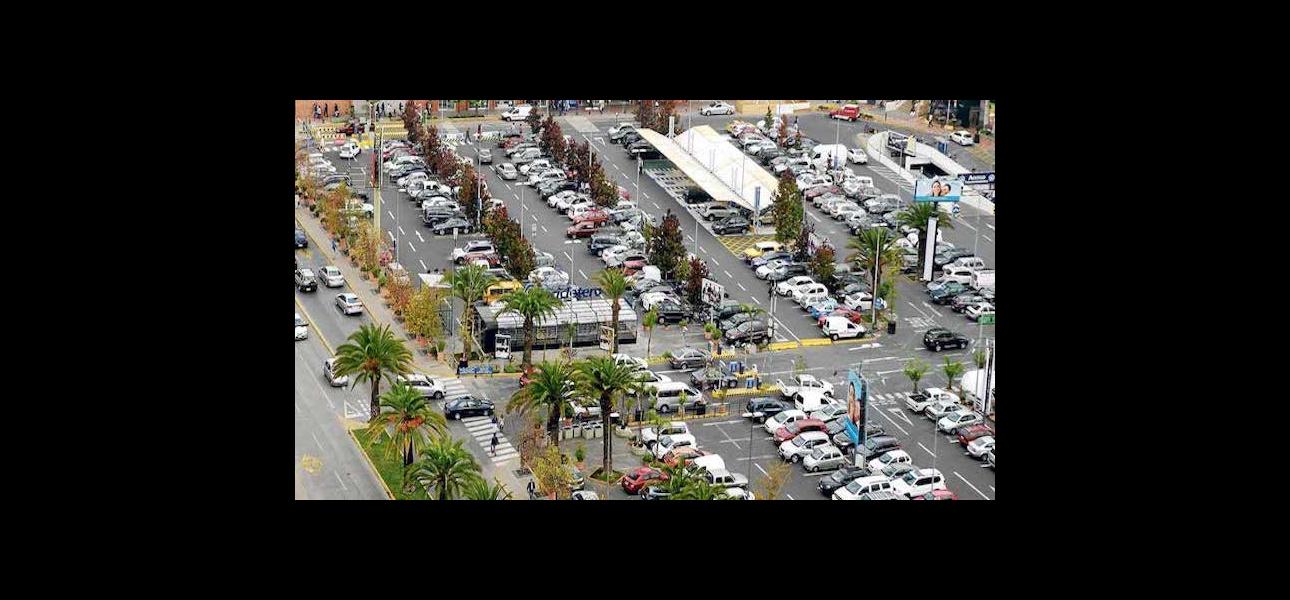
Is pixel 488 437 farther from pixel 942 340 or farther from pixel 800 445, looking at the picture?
pixel 942 340

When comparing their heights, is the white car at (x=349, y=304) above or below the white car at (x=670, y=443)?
above

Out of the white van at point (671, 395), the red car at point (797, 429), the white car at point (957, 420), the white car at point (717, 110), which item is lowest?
the red car at point (797, 429)

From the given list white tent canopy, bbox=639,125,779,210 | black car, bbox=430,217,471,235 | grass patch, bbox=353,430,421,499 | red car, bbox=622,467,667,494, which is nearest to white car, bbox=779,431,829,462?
red car, bbox=622,467,667,494

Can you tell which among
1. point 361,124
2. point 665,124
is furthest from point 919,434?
point 361,124

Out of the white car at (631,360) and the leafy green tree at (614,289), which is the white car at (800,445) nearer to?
the white car at (631,360)

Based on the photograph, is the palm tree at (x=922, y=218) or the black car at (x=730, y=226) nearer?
the palm tree at (x=922, y=218)

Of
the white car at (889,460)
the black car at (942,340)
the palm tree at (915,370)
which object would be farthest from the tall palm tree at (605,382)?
the black car at (942,340)

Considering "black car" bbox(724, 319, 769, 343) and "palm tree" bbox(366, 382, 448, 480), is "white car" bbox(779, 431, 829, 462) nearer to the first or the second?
"black car" bbox(724, 319, 769, 343)

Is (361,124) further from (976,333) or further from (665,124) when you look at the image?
(976,333)

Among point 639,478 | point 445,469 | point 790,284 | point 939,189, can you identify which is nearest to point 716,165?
point 790,284
